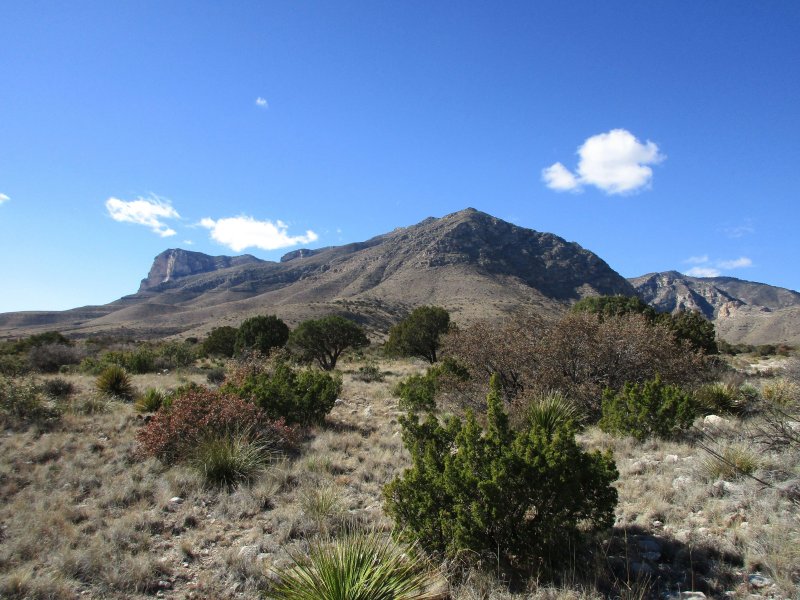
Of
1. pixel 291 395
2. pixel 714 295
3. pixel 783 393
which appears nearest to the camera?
pixel 291 395

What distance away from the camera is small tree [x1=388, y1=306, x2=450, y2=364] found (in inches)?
1064

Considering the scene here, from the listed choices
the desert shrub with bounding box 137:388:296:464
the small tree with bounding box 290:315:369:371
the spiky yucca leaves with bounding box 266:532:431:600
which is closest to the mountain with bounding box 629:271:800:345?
the small tree with bounding box 290:315:369:371

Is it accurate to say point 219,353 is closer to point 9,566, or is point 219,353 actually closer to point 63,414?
point 63,414

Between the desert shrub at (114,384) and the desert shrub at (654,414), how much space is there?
1252 cm

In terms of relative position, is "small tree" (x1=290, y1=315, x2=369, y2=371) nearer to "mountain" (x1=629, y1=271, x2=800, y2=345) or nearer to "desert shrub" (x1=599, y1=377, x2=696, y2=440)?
"desert shrub" (x1=599, y1=377, x2=696, y2=440)

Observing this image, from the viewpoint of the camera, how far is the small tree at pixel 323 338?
25328 mm

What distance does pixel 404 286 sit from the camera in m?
88.4

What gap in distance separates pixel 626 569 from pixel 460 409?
687 cm

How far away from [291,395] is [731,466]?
7.73 metres

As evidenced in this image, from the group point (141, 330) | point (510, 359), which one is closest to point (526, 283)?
point (141, 330)

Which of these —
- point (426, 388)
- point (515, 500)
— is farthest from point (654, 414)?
point (426, 388)

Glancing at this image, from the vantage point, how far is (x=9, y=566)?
14.1ft

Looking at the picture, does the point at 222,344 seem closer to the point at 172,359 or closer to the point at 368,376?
the point at 172,359

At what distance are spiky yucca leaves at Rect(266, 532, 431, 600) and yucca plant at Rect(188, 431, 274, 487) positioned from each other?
2976 millimetres
